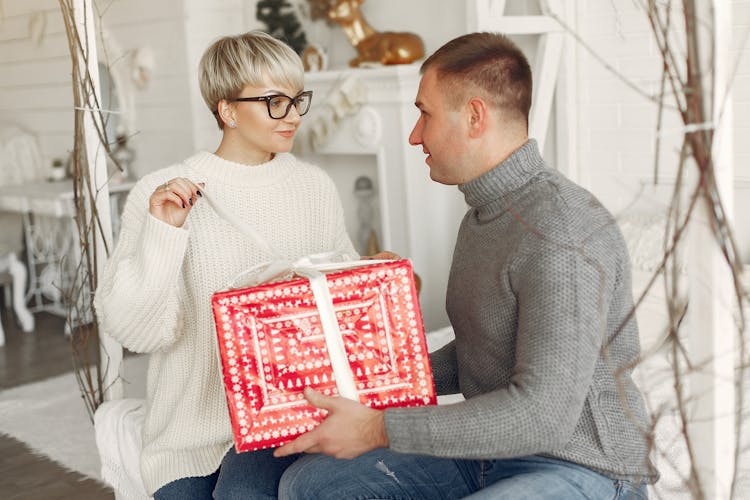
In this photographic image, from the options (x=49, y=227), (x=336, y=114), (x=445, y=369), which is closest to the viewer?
(x=445, y=369)

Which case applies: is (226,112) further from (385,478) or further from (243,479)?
(385,478)

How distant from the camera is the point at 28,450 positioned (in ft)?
11.7

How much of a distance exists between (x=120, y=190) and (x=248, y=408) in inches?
159

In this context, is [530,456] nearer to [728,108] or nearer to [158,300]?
[728,108]

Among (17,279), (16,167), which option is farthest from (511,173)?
(16,167)

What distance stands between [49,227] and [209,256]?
4.37 m

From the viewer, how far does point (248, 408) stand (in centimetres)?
153

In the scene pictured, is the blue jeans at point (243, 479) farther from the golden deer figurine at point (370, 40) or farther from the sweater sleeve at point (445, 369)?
the golden deer figurine at point (370, 40)

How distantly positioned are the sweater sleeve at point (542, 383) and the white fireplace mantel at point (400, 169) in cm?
264

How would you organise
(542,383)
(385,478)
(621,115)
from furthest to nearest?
(621,115) → (385,478) → (542,383)

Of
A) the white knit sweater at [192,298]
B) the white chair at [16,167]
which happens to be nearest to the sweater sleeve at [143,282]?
the white knit sweater at [192,298]

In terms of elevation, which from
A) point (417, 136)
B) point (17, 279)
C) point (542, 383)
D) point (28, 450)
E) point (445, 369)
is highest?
point (417, 136)

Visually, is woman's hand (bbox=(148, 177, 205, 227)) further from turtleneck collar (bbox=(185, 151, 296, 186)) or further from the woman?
turtleneck collar (bbox=(185, 151, 296, 186))

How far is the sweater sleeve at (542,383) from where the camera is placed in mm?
1349
